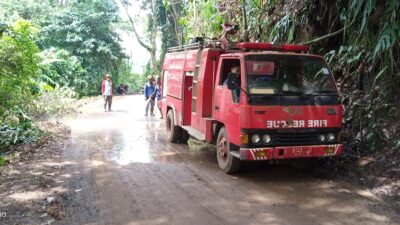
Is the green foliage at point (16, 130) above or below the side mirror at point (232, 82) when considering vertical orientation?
below

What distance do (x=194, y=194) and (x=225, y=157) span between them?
4.82ft

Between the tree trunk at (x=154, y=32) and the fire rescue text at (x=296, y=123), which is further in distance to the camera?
the tree trunk at (x=154, y=32)

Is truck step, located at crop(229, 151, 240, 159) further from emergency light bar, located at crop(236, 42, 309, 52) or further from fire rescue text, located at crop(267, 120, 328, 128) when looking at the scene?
emergency light bar, located at crop(236, 42, 309, 52)

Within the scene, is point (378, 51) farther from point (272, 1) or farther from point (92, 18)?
point (92, 18)

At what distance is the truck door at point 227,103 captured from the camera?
6875mm

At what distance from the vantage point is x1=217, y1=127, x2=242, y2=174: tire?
7236mm

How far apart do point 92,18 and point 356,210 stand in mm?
25745

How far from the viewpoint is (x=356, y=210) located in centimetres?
555

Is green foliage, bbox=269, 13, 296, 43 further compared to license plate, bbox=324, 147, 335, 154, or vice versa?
green foliage, bbox=269, 13, 296, 43

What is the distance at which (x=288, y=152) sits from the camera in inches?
262

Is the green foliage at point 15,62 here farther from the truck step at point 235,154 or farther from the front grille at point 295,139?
the front grille at point 295,139

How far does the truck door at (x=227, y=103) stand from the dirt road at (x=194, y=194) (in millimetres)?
841

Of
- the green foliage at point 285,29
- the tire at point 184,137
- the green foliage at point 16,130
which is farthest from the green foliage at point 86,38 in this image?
the green foliage at point 285,29

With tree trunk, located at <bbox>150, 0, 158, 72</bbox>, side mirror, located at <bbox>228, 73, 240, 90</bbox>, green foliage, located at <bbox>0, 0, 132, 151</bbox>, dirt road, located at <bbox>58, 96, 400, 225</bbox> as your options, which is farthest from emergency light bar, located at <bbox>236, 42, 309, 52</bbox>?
tree trunk, located at <bbox>150, 0, 158, 72</bbox>
